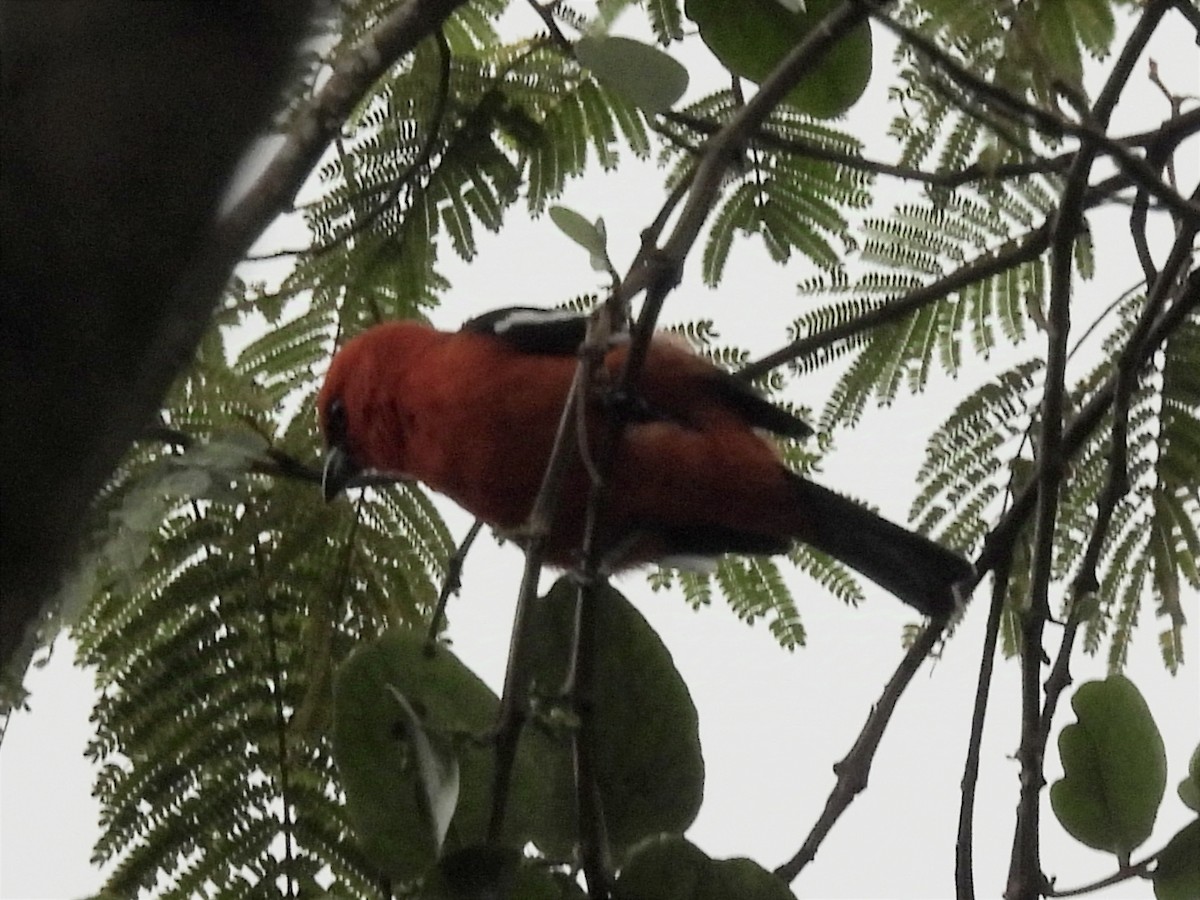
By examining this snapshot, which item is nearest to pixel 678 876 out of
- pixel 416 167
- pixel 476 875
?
pixel 476 875

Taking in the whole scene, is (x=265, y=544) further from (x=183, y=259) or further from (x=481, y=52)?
(x=183, y=259)

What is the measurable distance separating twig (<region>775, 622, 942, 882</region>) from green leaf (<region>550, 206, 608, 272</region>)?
67cm

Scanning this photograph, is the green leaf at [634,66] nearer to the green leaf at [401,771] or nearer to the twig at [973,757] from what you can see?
the green leaf at [401,771]

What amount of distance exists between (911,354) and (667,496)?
19.6 inches

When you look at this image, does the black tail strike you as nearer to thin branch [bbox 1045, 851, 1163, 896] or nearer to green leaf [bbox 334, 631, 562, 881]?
thin branch [bbox 1045, 851, 1163, 896]

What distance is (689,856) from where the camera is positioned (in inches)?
54.4

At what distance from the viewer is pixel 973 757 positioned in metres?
1.88

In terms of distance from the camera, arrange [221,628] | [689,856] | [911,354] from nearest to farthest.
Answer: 1. [689,856]
2. [221,628]
3. [911,354]

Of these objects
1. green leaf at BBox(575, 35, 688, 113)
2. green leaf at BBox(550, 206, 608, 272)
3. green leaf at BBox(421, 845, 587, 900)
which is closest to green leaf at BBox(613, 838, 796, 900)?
green leaf at BBox(421, 845, 587, 900)

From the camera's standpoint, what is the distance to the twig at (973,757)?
1.78 metres

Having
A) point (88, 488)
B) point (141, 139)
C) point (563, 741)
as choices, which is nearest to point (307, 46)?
point (141, 139)

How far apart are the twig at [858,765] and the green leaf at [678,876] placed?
9.5 inches

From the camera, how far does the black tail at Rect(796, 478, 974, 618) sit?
8.73 feet

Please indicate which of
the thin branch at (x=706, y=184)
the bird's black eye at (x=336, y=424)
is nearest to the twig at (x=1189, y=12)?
the thin branch at (x=706, y=184)
